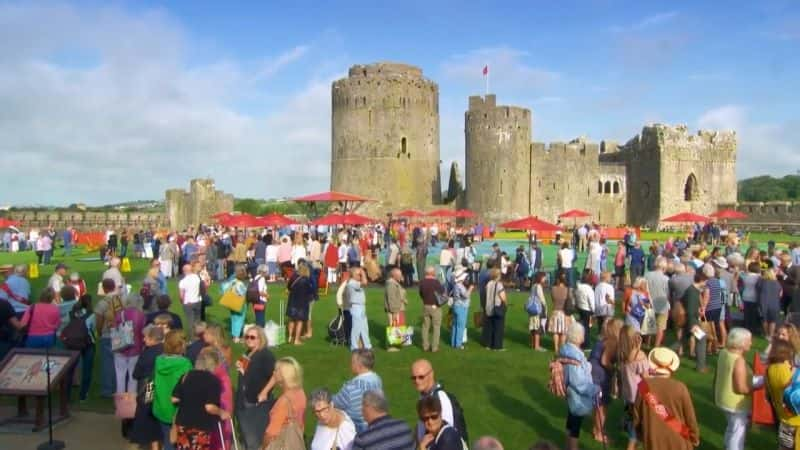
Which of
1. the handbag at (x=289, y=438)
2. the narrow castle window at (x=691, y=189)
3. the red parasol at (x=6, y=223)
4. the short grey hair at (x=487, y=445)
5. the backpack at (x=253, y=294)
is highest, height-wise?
the narrow castle window at (x=691, y=189)

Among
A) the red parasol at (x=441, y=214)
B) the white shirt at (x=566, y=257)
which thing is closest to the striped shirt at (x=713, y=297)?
the white shirt at (x=566, y=257)

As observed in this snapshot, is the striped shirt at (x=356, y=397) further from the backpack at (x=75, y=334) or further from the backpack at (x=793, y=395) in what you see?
the backpack at (x=75, y=334)

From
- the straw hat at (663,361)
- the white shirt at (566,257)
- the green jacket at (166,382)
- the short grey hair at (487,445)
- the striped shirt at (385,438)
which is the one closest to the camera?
the short grey hair at (487,445)

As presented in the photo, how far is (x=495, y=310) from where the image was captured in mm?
12352

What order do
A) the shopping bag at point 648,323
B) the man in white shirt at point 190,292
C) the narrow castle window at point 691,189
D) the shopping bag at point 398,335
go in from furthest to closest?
1. the narrow castle window at point 691,189
2. the man in white shirt at point 190,292
3. the shopping bag at point 398,335
4. the shopping bag at point 648,323

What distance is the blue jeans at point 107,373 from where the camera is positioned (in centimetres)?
1016

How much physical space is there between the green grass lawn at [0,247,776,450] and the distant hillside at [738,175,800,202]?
101 m

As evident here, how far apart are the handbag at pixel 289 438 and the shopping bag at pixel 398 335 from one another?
22.0 ft

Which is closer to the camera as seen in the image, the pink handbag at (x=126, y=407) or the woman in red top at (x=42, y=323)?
the pink handbag at (x=126, y=407)

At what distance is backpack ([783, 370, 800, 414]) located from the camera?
5977mm

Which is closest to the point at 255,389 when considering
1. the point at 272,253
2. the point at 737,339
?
the point at 737,339

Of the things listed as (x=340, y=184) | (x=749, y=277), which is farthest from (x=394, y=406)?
(x=340, y=184)

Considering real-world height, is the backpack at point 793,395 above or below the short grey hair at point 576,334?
below

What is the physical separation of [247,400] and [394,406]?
2.71 m
